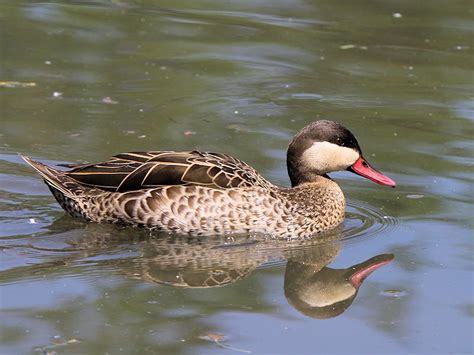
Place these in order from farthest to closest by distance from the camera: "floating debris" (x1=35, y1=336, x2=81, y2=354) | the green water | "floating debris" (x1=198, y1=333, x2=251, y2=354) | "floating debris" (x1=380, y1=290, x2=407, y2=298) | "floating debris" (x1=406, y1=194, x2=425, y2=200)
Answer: "floating debris" (x1=406, y1=194, x2=425, y2=200)
"floating debris" (x1=380, y1=290, x2=407, y2=298)
the green water
"floating debris" (x1=198, y1=333, x2=251, y2=354)
"floating debris" (x1=35, y1=336, x2=81, y2=354)

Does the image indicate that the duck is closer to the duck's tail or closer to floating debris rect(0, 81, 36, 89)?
the duck's tail

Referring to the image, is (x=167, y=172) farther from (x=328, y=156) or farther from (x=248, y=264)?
(x=328, y=156)

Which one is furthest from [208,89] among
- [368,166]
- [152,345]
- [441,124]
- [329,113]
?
[152,345]

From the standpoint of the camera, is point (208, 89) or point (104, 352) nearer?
point (104, 352)

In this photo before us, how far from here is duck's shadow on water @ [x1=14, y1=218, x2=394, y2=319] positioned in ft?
28.9

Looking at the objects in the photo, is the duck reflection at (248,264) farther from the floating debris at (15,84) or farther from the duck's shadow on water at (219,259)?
the floating debris at (15,84)

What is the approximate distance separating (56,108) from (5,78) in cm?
123

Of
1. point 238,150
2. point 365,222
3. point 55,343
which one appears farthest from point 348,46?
point 55,343

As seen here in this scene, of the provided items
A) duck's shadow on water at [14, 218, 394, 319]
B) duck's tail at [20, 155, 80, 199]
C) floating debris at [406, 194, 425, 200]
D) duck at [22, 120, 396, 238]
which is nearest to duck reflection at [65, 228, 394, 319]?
duck's shadow on water at [14, 218, 394, 319]

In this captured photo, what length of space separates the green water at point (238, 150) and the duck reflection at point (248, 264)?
0.08 ft

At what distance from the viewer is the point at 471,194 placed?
1077cm

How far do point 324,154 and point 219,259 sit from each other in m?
1.53

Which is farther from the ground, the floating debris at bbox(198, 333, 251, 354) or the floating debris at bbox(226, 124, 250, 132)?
the floating debris at bbox(226, 124, 250, 132)

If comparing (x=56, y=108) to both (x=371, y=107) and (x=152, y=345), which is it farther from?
(x=152, y=345)
